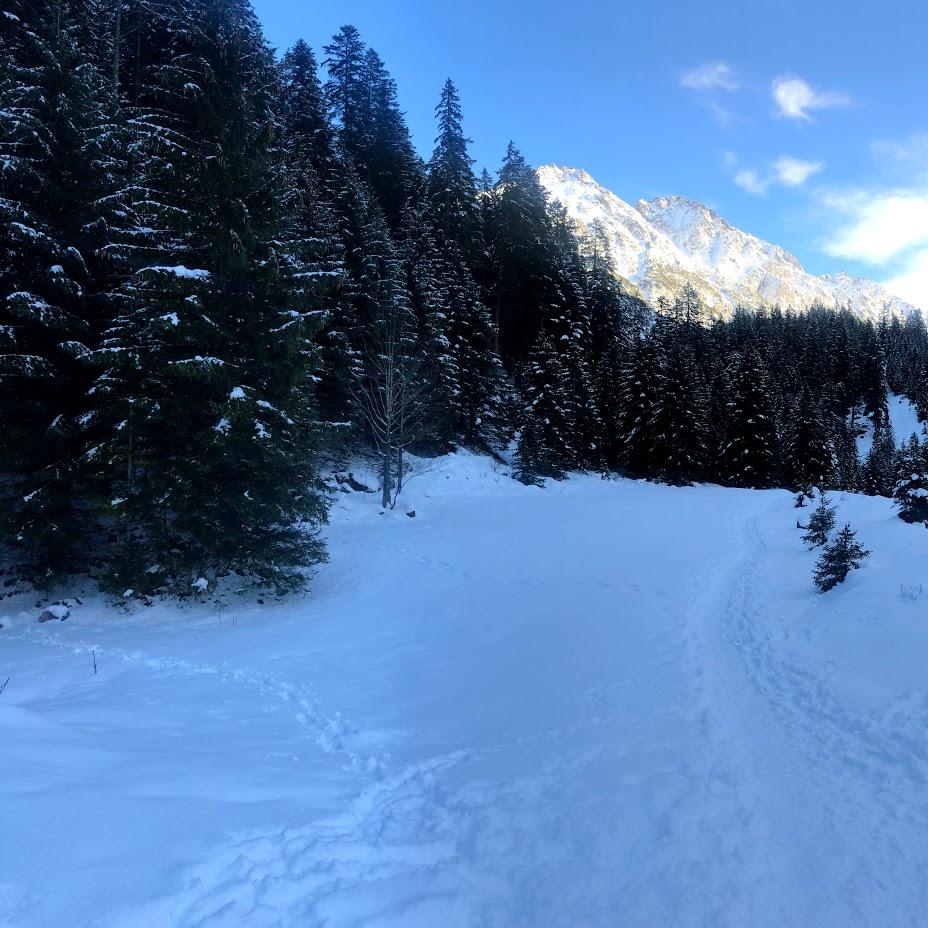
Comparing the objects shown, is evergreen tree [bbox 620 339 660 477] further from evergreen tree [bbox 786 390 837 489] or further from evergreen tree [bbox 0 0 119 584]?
evergreen tree [bbox 0 0 119 584]

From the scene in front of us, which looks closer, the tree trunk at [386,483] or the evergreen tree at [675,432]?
the tree trunk at [386,483]

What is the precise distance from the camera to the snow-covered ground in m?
3.57

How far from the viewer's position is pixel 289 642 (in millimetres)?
10258

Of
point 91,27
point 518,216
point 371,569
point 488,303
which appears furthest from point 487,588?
point 518,216

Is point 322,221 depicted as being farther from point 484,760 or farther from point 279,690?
point 484,760

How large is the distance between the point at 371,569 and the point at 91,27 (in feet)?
106

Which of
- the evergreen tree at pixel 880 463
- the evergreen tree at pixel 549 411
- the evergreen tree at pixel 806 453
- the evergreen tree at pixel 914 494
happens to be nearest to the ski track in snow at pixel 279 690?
the evergreen tree at pixel 914 494

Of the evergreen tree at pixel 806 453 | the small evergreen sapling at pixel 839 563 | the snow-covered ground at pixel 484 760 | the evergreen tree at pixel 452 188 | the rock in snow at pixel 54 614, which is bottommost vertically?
the rock in snow at pixel 54 614

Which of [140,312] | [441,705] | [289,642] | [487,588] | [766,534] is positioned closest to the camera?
[441,705]

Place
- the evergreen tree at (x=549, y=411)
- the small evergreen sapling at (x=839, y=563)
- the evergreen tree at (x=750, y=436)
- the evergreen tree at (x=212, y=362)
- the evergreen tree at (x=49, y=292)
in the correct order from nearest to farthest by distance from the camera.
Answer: the small evergreen sapling at (x=839, y=563) < the evergreen tree at (x=212, y=362) < the evergreen tree at (x=49, y=292) < the evergreen tree at (x=549, y=411) < the evergreen tree at (x=750, y=436)

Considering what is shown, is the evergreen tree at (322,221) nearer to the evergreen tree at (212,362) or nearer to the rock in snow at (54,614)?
the evergreen tree at (212,362)

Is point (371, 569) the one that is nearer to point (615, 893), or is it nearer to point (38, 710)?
point (38, 710)

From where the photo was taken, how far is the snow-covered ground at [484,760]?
357 centimetres

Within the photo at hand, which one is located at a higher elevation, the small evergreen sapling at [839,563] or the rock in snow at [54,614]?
the small evergreen sapling at [839,563]
